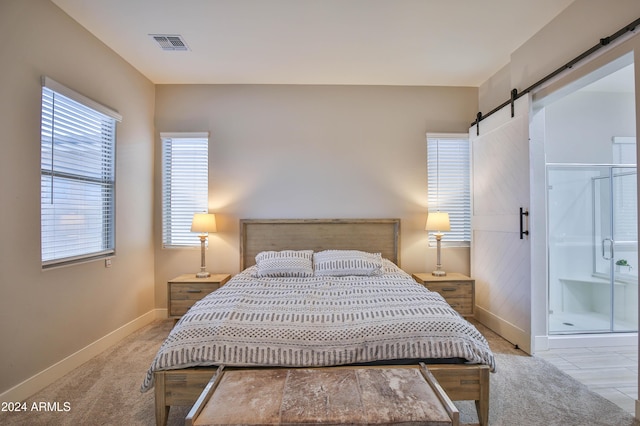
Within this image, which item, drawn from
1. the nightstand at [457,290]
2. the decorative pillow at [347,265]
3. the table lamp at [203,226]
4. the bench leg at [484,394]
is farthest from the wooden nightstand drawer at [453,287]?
the table lamp at [203,226]

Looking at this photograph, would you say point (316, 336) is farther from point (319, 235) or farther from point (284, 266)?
point (319, 235)

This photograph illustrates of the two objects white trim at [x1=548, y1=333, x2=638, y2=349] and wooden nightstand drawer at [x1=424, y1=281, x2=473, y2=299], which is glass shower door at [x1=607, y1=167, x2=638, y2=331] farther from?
wooden nightstand drawer at [x1=424, y1=281, x2=473, y2=299]

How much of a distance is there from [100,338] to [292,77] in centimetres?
346

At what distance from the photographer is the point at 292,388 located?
147 centimetres

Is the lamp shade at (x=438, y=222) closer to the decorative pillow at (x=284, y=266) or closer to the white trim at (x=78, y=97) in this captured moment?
the decorative pillow at (x=284, y=266)

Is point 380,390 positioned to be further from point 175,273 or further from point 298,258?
point 175,273

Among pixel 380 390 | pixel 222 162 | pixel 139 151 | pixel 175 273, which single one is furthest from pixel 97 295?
pixel 380 390

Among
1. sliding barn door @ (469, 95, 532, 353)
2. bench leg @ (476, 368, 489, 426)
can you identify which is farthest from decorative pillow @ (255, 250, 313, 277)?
sliding barn door @ (469, 95, 532, 353)

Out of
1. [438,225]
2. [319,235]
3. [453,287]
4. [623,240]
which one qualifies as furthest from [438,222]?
[623,240]

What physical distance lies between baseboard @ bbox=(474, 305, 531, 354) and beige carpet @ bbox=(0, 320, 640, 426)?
0.15 metres

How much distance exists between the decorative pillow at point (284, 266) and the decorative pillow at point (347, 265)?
122mm

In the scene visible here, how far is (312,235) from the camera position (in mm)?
3742

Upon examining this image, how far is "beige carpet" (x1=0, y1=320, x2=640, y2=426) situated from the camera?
1887mm

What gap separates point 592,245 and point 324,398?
411cm
